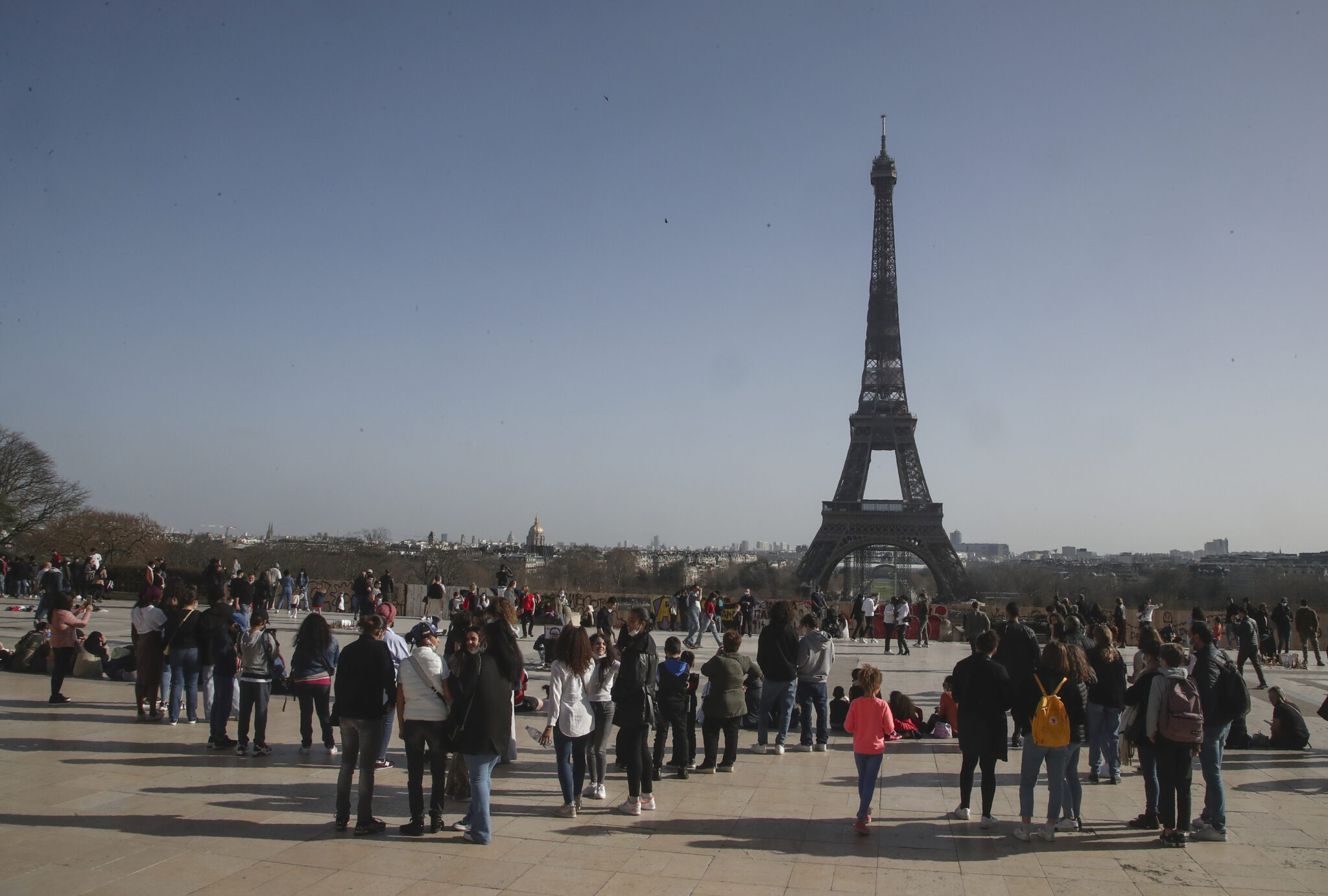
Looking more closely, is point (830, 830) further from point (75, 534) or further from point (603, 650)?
point (75, 534)

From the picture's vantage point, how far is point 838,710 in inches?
429

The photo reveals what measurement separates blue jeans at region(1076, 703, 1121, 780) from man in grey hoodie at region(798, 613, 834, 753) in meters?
2.43

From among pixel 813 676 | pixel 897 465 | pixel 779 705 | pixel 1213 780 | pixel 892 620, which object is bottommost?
pixel 892 620

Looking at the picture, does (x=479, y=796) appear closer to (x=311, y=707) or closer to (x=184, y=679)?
(x=311, y=707)

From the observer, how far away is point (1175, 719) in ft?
21.8

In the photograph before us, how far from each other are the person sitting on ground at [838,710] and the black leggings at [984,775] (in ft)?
12.1

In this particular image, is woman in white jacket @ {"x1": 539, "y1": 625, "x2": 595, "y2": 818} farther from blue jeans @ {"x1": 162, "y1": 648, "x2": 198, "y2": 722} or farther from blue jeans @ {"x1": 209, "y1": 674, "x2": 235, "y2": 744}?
blue jeans @ {"x1": 162, "y1": 648, "x2": 198, "y2": 722}

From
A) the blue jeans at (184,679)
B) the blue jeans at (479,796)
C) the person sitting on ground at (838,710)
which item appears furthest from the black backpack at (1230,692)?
the blue jeans at (184,679)

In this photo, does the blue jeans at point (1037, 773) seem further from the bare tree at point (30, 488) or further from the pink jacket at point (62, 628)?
the bare tree at point (30, 488)

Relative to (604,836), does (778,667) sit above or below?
above

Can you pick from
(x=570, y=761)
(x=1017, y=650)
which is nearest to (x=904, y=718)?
(x=1017, y=650)

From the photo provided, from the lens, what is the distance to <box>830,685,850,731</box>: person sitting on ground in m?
10.8

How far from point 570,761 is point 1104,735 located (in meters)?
4.68

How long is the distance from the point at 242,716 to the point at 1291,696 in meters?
14.9
